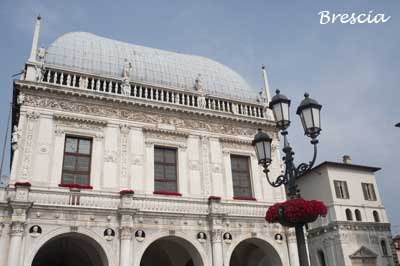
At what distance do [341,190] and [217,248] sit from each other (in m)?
14.7

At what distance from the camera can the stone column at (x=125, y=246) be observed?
16491mm

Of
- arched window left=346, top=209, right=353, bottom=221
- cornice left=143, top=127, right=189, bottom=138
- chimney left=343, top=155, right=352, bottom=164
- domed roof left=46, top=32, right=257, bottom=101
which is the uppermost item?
domed roof left=46, top=32, right=257, bottom=101

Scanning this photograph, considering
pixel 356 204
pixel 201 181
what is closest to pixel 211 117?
pixel 201 181

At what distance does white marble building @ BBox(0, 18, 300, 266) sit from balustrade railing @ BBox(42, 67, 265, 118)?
0.07 metres

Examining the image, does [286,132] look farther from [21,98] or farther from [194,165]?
[21,98]

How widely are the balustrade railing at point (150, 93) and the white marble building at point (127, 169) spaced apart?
7 cm

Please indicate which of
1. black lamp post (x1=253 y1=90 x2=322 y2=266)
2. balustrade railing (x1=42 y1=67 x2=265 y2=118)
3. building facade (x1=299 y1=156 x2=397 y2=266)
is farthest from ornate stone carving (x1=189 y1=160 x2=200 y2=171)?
building facade (x1=299 y1=156 x2=397 y2=266)

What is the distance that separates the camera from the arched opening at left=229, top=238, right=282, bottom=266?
2031 centimetres

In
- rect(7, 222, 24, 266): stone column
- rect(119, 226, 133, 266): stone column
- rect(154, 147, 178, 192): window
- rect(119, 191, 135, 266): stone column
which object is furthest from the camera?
rect(154, 147, 178, 192): window

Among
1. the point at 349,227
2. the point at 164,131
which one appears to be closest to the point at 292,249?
the point at 349,227

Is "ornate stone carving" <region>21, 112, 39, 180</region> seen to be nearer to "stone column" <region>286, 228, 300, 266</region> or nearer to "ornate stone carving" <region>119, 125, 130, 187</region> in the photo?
"ornate stone carving" <region>119, 125, 130, 187</region>

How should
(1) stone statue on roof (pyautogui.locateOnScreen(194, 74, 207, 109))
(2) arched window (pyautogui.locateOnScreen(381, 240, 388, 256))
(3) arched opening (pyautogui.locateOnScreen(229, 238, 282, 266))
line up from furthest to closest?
(2) arched window (pyautogui.locateOnScreen(381, 240, 388, 256)) < (1) stone statue on roof (pyautogui.locateOnScreen(194, 74, 207, 109)) < (3) arched opening (pyautogui.locateOnScreen(229, 238, 282, 266))

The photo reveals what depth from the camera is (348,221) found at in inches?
1086

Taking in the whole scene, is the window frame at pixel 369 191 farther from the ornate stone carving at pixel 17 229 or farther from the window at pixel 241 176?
the ornate stone carving at pixel 17 229
